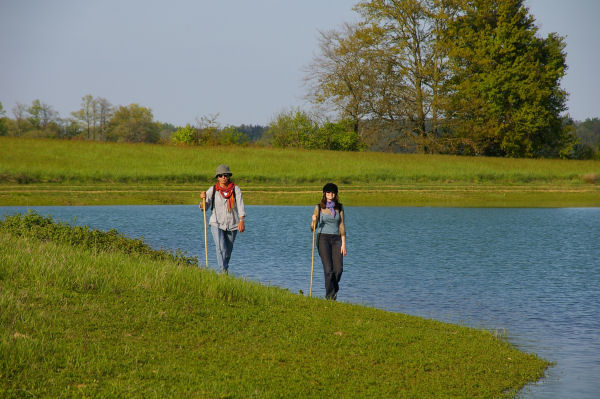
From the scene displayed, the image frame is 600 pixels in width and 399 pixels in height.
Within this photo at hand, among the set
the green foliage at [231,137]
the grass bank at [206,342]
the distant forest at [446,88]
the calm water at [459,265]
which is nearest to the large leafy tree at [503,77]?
the distant forest at [446,88]

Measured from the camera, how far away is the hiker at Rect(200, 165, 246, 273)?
12.8 m

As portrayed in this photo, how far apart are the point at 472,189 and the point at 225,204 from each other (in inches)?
1389

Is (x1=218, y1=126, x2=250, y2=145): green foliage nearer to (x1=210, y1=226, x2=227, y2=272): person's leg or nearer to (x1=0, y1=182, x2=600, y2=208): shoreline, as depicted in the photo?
(x1=0, y1=182, x2=600, y2=208): shoreline

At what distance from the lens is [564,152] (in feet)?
214

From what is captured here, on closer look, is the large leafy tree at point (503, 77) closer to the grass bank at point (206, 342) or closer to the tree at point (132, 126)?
the grass bank at point (206, 342)

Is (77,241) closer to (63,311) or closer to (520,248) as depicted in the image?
(63,311)

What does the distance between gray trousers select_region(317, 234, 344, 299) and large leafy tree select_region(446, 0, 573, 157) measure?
5107 cm

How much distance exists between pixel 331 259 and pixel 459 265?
6324 mm

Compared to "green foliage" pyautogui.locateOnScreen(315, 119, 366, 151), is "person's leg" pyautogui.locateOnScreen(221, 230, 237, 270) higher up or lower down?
lower down

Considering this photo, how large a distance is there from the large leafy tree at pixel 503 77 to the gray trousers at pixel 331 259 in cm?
5107

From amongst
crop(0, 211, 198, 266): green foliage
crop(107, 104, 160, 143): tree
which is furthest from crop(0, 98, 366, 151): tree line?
crop(0, 211, 198, 266): green foliage

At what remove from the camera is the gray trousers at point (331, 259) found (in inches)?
490

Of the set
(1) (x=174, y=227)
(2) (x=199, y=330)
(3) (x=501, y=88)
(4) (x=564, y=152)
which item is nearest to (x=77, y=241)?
(2) (x=199, y=330)

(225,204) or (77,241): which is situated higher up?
(225,204)
